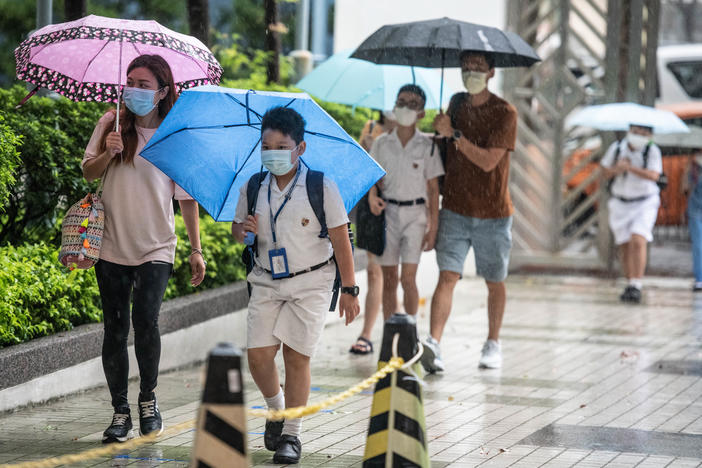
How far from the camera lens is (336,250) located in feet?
19.0

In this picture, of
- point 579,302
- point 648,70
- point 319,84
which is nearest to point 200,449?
point 319,84

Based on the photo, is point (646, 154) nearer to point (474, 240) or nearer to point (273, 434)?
point (474, 240)

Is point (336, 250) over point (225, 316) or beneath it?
over

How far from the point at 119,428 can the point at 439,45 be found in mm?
3595

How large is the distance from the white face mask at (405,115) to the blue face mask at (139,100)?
9.16ft

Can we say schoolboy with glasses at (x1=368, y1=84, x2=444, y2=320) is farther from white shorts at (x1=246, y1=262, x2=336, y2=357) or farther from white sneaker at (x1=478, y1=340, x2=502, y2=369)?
white shorts at (x1=246, y1=262, x2=336, y2=357)

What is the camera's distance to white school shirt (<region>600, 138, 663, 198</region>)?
1309 cm

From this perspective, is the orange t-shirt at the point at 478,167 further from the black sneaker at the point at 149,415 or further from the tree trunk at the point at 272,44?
the tree trunk at the point at 272,44

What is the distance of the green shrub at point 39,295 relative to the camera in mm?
6902

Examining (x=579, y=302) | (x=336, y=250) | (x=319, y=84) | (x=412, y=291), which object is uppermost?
(x=319, y=84)

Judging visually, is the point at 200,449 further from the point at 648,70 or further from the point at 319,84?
the point at 648,70

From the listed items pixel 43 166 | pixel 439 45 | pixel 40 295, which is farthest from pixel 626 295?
pixel 40 295

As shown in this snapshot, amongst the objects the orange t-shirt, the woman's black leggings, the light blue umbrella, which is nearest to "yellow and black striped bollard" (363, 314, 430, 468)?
the woman's black leggings

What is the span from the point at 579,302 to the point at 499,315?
14.2 feet
